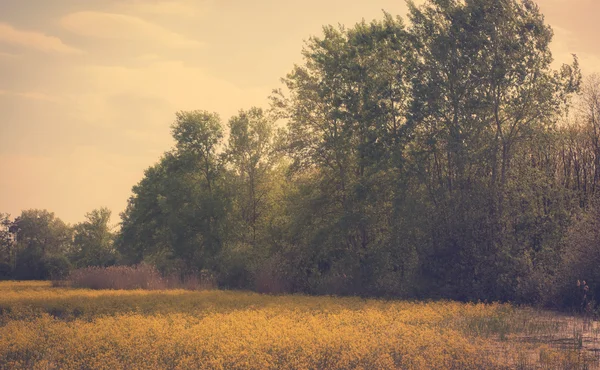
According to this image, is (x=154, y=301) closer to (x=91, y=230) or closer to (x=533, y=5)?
(x=533, y=5)

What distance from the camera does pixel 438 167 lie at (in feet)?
119

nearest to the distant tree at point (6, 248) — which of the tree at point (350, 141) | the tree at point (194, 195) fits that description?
the tree at point (194, 195)

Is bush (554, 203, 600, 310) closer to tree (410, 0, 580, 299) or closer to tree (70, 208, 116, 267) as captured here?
tree (410, 0, 580, 299)

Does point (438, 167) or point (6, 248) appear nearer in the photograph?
point (438, 167)

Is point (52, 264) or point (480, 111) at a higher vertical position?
point (480, 111)

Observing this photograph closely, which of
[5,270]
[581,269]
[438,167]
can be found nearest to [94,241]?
[5,270]

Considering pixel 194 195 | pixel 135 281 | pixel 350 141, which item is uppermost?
pixel 350 141

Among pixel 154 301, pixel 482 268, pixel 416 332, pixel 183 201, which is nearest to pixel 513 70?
pixel 482 268

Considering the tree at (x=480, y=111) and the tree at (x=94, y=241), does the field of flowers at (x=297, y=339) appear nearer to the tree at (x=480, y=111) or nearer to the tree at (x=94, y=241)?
the tree at (x=480, y=111)

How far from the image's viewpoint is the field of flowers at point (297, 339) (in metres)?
14.0

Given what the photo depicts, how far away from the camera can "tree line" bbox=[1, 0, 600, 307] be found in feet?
104

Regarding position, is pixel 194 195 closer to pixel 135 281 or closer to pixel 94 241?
pixel 135 281

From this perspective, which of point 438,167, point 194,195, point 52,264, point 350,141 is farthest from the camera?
point 52,264

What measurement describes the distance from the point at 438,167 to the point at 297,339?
22.8m
